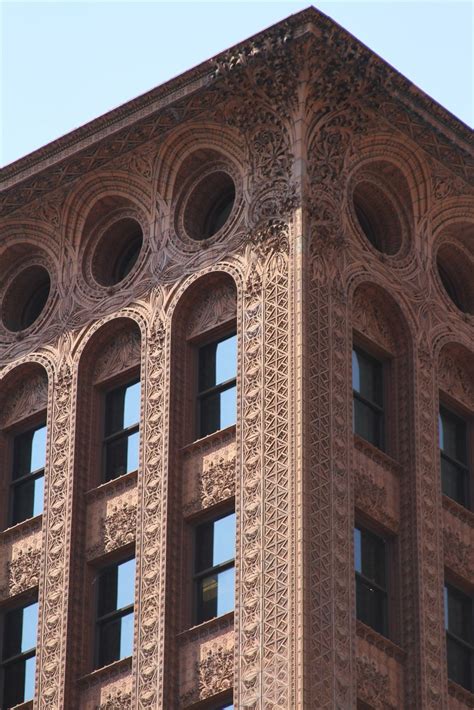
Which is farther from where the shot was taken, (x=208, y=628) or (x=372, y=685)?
(x=208, y=628)

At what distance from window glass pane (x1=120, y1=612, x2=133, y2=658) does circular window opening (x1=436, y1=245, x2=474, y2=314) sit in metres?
10.9

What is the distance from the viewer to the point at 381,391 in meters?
52.4

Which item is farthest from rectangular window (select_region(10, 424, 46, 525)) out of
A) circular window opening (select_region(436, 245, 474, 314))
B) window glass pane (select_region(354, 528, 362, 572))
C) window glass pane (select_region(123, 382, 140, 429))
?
circular window opening (select_region(436, 245, 474, 314))

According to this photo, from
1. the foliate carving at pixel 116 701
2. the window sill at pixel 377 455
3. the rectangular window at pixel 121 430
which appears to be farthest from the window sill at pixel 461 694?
the rectangular window at pixel 121 430

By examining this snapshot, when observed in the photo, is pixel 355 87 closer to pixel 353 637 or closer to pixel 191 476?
pixel 191 476

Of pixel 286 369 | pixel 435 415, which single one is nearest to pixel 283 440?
pixel 286 369

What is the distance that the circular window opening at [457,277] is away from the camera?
183 feet

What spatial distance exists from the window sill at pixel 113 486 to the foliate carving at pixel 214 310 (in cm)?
326

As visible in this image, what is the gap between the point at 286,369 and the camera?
4947cm

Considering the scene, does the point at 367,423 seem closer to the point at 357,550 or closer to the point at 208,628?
the point at 357,550

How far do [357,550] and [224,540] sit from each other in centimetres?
254

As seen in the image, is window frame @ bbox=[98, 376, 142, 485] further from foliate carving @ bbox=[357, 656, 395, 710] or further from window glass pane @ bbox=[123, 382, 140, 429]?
foliate carving @ bbox=[357, 656, 395, 710]

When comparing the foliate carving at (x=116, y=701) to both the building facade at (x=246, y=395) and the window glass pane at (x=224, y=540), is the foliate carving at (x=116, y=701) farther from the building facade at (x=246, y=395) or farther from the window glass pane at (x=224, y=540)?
the window glass pane at (x=224, y=540)

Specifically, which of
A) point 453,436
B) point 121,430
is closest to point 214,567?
point 121,430
